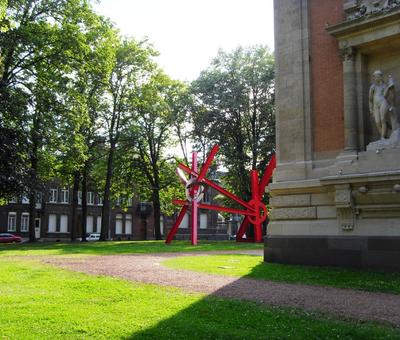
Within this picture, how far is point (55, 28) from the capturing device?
29.2 meters

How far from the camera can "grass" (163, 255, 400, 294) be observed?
1116 centimetres

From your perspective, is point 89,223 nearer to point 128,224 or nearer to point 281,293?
point 128,224

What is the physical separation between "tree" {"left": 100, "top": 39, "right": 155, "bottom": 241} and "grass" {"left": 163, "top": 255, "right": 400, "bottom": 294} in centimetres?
2866

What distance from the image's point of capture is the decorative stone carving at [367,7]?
14234 millimetres

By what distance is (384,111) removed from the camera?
14219 millimetres

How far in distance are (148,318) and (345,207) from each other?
826 cm

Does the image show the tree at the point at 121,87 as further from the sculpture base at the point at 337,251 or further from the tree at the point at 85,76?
the sculpture base at the point at 337,251

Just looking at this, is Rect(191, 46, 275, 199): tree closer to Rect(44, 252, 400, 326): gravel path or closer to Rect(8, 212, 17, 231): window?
Rect(44, 252, 400, 326): gravel path

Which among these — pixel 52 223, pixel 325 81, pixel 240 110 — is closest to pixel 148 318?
pixel 325 81

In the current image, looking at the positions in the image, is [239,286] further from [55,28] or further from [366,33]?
[55,28]

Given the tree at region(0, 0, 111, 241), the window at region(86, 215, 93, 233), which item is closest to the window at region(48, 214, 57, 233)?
the window at region(86, 215, 93, 233)

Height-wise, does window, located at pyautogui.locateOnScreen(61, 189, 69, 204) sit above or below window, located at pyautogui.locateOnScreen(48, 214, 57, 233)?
above

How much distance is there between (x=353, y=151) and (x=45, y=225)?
5449 centimetres

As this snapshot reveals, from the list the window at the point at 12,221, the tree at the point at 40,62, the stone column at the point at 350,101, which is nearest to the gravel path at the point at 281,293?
the stone column at the point at 350,101
